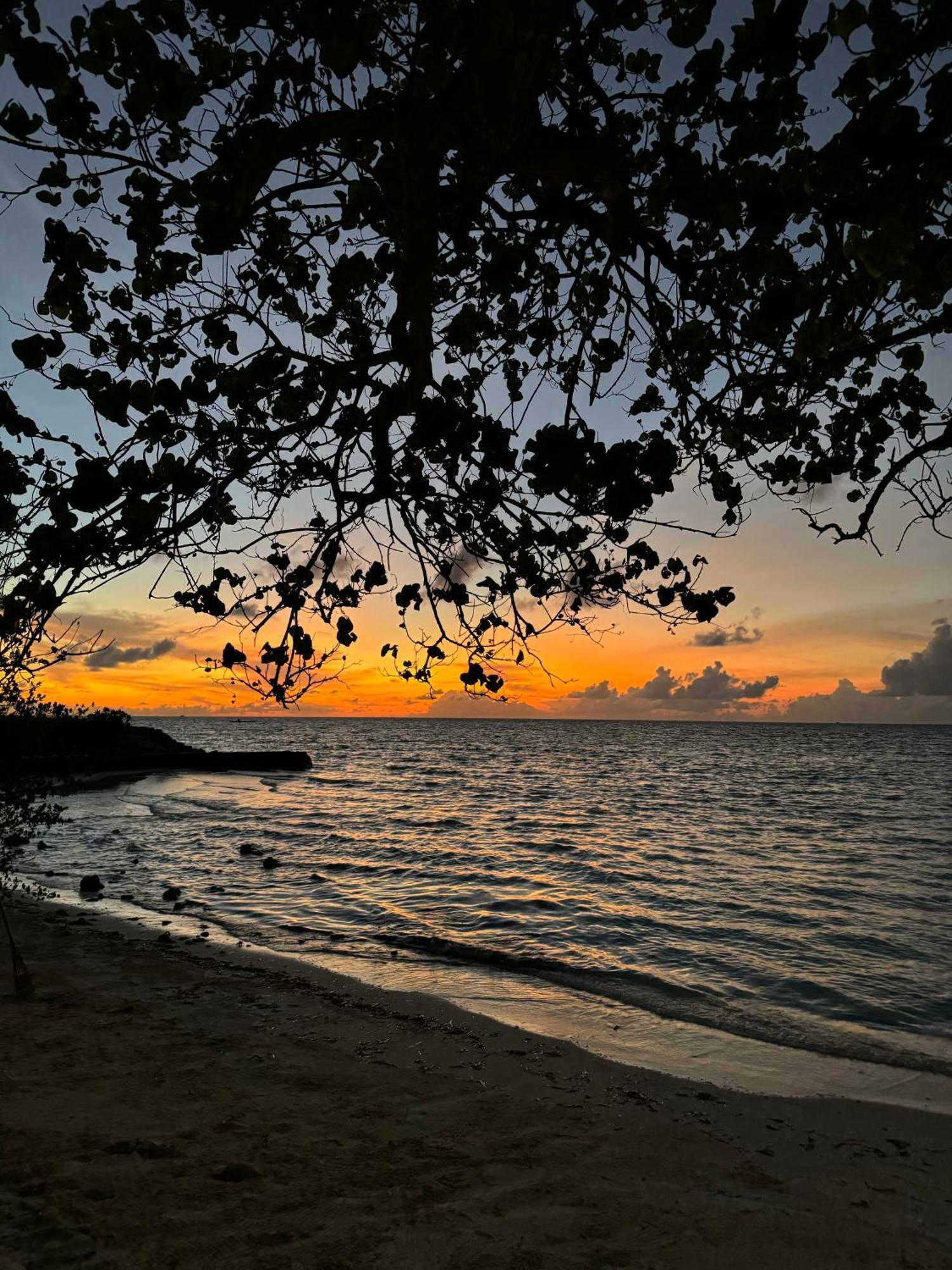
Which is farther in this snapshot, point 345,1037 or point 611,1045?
point 611,1045

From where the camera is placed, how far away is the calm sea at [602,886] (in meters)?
12.7

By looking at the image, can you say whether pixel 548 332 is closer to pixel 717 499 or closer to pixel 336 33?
pixel 717 499

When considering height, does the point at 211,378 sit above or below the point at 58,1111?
above

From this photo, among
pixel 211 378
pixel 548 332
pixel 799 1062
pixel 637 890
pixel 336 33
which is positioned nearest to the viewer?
pixel 336 33

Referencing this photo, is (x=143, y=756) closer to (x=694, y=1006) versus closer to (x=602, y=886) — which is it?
(x=602, y=886)

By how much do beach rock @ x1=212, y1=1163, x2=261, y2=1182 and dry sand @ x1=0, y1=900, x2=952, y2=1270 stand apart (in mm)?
12

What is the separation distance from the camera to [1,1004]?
30.5 ft

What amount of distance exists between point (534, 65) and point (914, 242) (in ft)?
6.22

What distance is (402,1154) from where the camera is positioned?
20.8 feet

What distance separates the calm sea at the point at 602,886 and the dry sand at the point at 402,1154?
10.9 feet

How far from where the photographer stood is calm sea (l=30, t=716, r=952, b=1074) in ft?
41.7

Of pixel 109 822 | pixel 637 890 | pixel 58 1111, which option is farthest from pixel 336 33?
pixel 109 822

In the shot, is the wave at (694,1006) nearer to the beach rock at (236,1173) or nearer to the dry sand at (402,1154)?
the dry sand at (402,1154)

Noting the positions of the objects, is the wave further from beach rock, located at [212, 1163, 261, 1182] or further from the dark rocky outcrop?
the dark rocky outcrop
